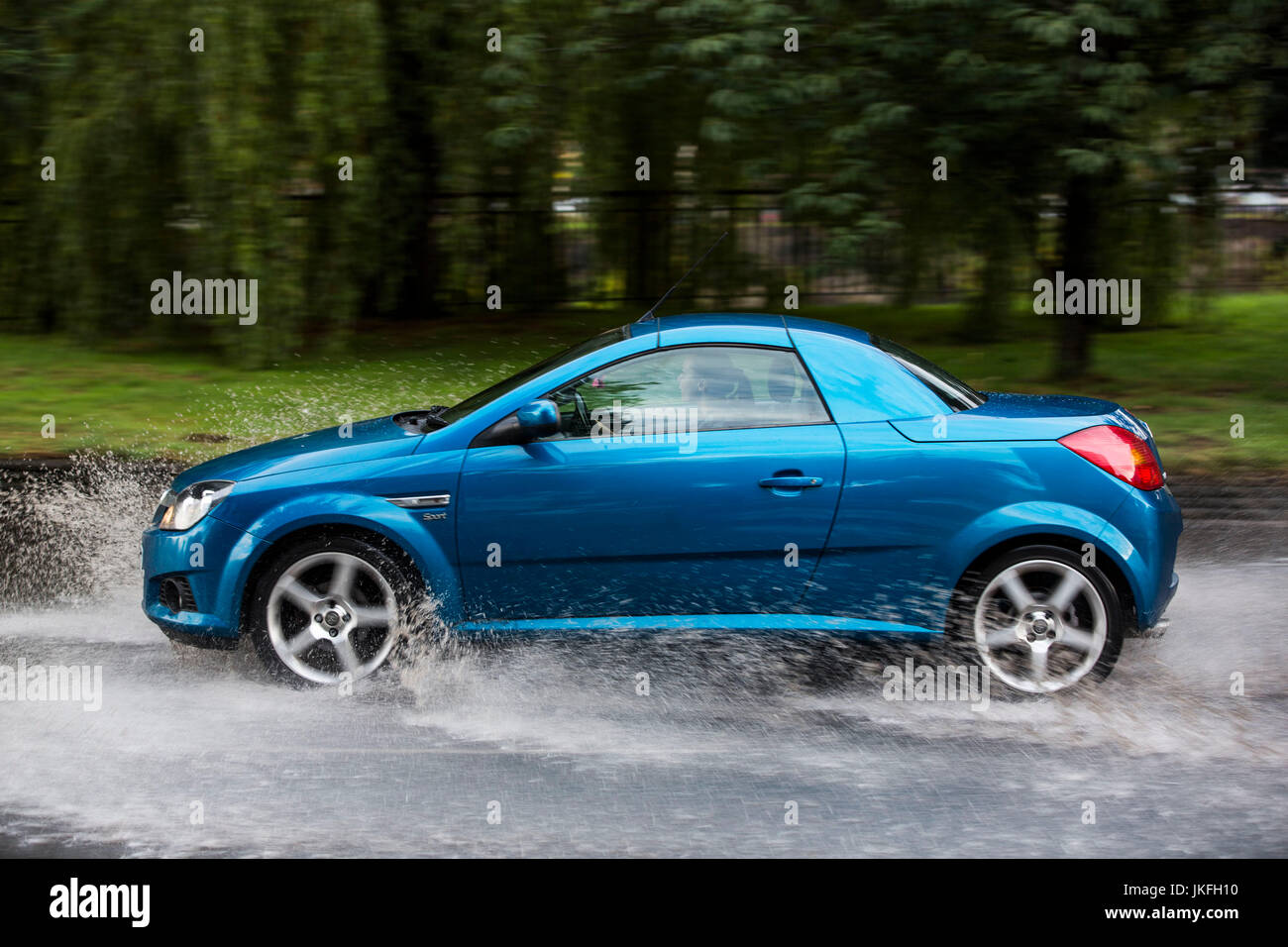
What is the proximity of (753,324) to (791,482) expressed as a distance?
2.60 ft

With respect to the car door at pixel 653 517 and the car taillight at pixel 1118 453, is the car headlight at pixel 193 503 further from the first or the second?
Answer: the car taillight at pixel 1118 453

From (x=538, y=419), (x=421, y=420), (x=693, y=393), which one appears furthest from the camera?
(x=421, y=420)

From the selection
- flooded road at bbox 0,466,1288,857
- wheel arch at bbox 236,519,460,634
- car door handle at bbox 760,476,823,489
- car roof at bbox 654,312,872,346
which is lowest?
flooded road at bbox 0,466,1288,857

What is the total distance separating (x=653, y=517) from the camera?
5.25 metres

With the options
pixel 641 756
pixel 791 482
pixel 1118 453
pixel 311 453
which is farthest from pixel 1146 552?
pixel 311 453

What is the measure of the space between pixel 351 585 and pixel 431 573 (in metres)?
0.36

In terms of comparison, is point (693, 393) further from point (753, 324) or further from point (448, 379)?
point (448, 379)

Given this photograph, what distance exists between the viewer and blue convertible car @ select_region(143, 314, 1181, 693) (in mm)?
5258

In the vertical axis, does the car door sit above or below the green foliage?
below

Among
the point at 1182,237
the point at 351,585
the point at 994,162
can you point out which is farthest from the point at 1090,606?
the point at 1182,237

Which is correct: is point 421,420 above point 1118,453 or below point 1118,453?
above

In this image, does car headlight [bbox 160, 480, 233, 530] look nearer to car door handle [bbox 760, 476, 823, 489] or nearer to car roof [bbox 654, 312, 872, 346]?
car roof [bbox 654, 312, 872, 346]

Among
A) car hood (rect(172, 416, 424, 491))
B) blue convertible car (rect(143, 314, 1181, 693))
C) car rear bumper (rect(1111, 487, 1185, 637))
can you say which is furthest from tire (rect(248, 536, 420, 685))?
car rear bumper (rect(1111, 487, 1185, 637))

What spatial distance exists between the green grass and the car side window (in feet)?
16.4
